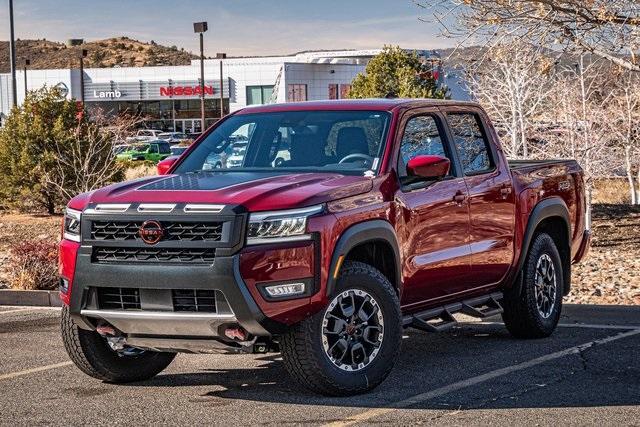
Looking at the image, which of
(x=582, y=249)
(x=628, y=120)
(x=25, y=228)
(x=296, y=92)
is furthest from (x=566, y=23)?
(x=296, y=92)

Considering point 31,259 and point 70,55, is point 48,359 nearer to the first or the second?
point 31,259

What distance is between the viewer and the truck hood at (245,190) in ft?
24.5

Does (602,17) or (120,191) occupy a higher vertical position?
(602,17)

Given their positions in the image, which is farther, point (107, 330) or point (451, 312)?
point (451, 312)

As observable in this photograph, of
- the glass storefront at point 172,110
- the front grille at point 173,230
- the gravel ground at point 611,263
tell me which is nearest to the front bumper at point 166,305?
the front grille at point 173,230

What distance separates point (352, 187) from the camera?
7.95m

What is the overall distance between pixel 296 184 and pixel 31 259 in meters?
7.98

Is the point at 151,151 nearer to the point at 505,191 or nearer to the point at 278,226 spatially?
the point at 505,191

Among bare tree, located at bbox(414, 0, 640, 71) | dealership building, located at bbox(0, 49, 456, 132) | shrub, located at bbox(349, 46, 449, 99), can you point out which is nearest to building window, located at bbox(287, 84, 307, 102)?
dealership building, located at bbox(0, 49, 456, 132)

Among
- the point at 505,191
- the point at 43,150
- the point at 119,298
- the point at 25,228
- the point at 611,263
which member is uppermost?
the point at 505,191

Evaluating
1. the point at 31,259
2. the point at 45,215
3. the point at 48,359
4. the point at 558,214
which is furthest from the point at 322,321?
the point at 45,215

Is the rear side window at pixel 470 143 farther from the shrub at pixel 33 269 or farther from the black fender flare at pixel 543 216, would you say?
the shrub at pixel 33 269

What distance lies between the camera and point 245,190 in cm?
762

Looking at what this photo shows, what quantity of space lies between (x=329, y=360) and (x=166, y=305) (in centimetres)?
106
